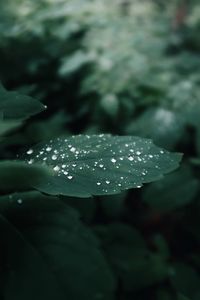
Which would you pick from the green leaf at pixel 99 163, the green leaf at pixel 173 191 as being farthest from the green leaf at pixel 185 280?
the green leaf at pixel 99 163

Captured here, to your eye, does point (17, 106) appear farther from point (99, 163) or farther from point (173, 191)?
point (173, 191)

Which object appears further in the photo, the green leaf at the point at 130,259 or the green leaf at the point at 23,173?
the green leaf at the point at 130,259

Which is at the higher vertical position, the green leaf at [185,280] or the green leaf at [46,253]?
the green leaf at [46,253]

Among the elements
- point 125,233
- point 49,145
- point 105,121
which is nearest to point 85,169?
point 49,145

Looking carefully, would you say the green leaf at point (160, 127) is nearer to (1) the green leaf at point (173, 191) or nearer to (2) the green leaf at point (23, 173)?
(1) the green leaf at point (173, 191)

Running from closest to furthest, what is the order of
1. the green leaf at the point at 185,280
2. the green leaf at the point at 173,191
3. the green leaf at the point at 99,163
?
the green leaf at the point at 99,163, the green leaf at the point at 185,280, the green leaf at the point at 173,191

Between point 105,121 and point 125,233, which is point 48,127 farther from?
point 125,233
